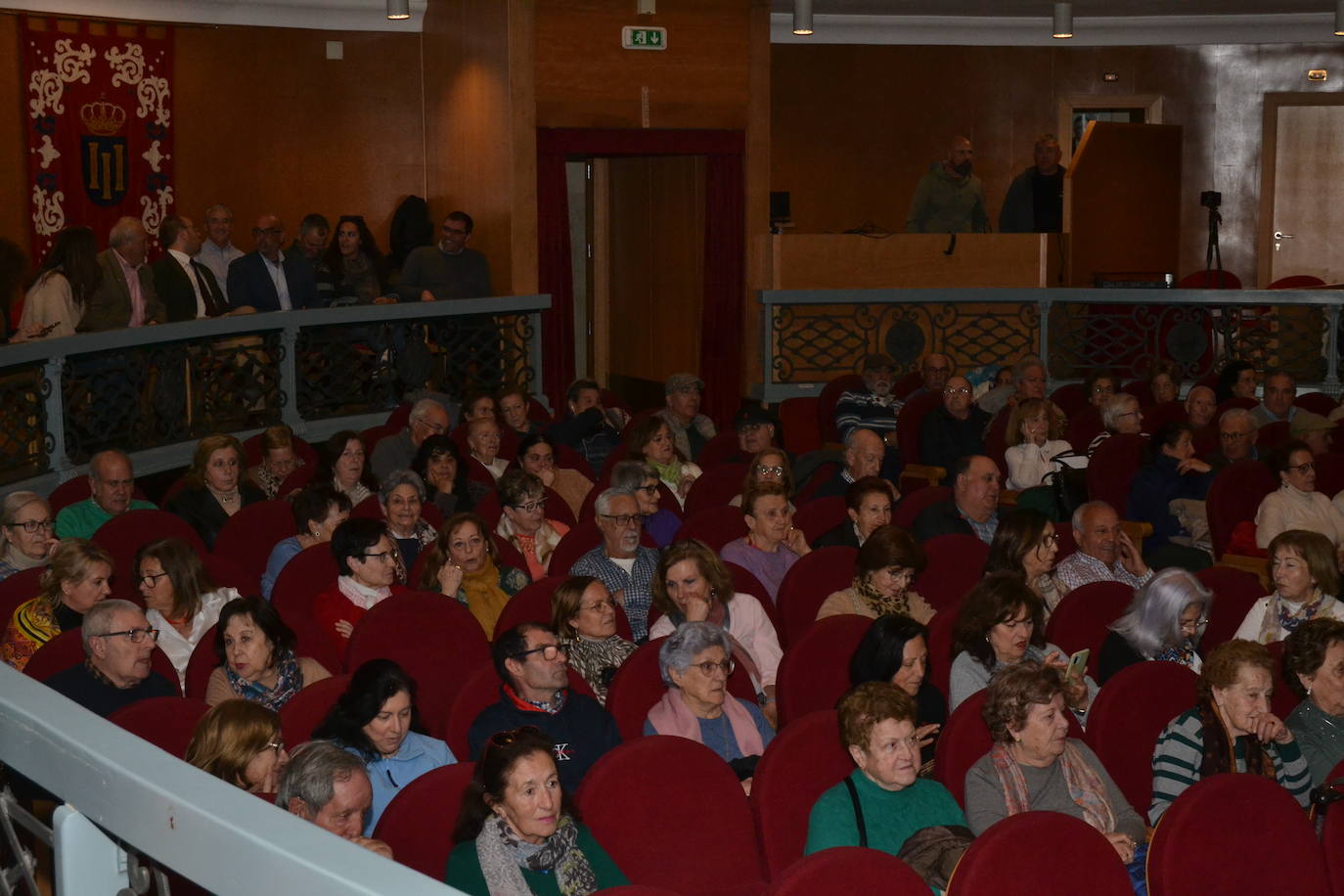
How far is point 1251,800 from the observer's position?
302cm

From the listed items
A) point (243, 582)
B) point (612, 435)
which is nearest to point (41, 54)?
point (612, 435)

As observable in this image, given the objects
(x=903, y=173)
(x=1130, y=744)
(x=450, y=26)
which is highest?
(x=450, y=26)

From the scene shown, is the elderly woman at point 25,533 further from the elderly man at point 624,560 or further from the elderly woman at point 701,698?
the elderly woman at point 701,698

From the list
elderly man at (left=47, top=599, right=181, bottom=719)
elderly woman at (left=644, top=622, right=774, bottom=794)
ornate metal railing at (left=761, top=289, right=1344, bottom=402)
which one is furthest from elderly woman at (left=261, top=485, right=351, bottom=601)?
ornate metal railing at (left=761, top=289, right=1344, bottom=402)

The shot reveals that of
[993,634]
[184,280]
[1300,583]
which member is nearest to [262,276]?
[184,280]

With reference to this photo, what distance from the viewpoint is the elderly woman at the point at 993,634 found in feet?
14.1

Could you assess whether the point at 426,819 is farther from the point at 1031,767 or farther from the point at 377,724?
the point at 1031,767

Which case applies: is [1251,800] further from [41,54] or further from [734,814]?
[41,54]

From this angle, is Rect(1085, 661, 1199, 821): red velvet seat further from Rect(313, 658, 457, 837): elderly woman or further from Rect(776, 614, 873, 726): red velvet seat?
Rect(313, 658, 457, 837): elderly woman

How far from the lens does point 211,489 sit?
20.8 feet

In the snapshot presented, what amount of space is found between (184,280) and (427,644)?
4796 mm

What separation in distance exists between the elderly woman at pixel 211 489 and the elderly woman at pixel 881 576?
272cm

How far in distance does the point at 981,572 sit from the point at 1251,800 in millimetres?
2451

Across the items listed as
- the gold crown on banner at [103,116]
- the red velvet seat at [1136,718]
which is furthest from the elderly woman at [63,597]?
the gold crown on banner at [103,116]
